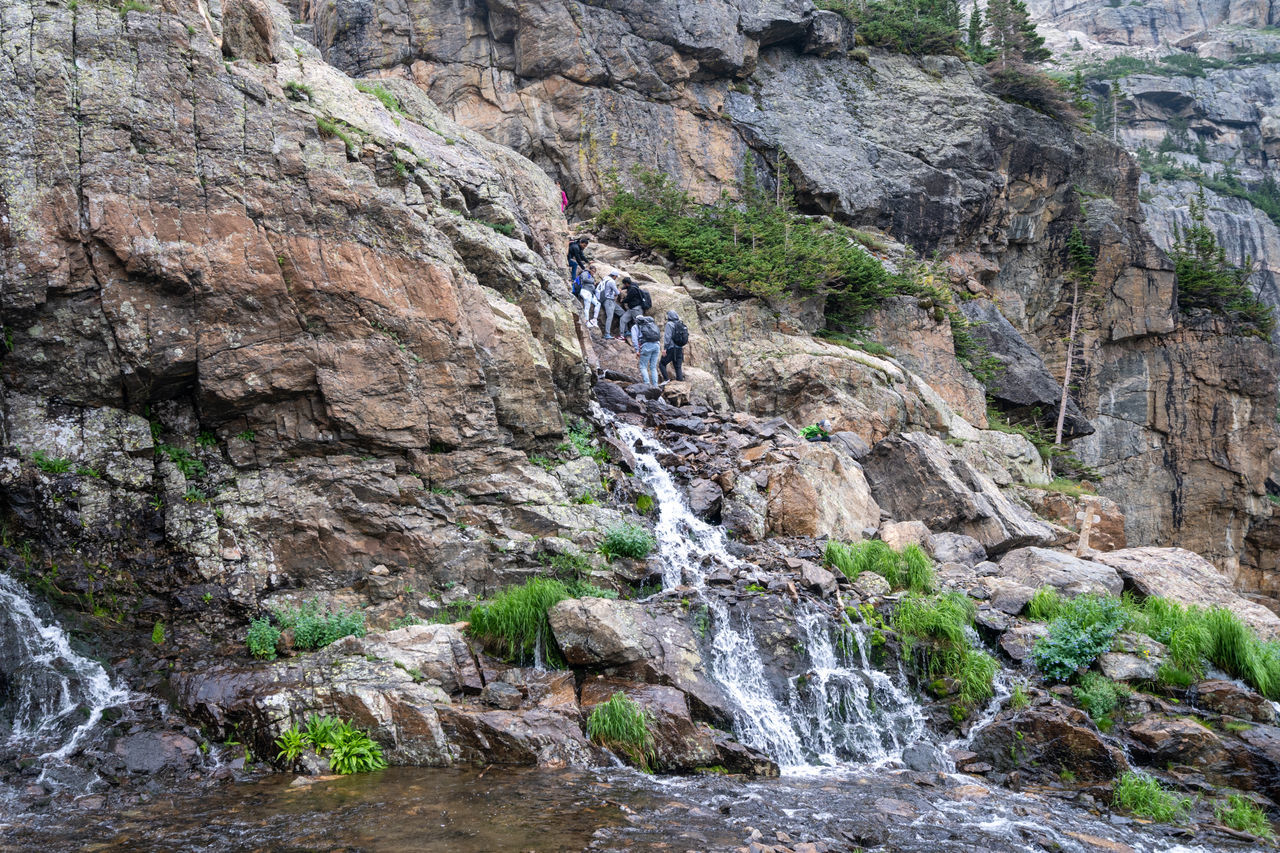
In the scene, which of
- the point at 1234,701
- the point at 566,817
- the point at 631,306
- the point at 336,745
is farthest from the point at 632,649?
the point at 631,306

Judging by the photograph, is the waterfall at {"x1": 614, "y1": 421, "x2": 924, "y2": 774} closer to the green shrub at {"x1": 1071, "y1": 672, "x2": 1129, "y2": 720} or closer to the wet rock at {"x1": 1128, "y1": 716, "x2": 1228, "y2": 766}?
the green shrub at {"x1": 1071, "y1": 672, "x2": 1129, "y2": 720}

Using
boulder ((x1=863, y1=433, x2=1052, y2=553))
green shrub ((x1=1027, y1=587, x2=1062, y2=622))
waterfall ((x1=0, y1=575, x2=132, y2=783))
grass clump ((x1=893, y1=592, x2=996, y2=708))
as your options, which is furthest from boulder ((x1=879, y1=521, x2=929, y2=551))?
waterfall ((x1=0, y1=575, x2=132, y2=783))

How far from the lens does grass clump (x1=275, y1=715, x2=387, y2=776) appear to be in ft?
25.6

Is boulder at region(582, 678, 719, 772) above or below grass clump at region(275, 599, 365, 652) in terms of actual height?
below

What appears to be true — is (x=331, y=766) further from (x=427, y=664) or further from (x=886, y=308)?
(x=886, y=308)

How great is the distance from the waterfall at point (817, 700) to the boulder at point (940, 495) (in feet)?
20.2

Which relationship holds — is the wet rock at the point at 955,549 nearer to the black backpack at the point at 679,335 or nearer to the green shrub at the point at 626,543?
the green shrub at the point at 626,543

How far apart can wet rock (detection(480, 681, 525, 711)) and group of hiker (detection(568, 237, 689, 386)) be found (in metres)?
10.4

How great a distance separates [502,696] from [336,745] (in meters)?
1.78

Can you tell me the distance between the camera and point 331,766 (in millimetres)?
7773

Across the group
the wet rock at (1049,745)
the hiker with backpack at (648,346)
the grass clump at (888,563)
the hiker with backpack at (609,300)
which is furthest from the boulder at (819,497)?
the hiker with backpack at (609,300)

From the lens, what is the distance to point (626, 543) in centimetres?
1180

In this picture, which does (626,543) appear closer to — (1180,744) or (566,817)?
(566,817)

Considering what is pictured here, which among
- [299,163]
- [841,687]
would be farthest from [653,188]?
[841,687]
